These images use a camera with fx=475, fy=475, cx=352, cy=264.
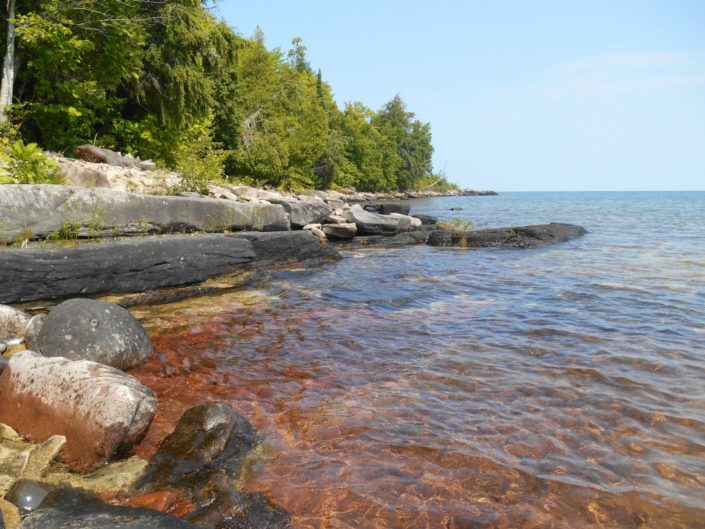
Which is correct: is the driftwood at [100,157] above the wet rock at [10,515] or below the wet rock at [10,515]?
above

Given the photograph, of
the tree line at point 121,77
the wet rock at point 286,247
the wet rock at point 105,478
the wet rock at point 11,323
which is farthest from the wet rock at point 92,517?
the tree line at point 121,77

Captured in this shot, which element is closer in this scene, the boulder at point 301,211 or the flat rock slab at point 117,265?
the flat rock slab at point 117,265

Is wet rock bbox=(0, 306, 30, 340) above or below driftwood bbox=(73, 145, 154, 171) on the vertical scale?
below

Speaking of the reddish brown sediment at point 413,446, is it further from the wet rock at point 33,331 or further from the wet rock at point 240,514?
the wet rock at point 33,331

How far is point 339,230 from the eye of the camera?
1798 cm

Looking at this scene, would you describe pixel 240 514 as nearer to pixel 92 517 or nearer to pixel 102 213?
pixel 92 517

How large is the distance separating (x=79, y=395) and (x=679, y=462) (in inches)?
181

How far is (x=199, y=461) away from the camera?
340 cm

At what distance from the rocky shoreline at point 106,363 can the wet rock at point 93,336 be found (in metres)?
0.01

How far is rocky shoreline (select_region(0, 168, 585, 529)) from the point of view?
116 inches

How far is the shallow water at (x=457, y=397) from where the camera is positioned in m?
3.19

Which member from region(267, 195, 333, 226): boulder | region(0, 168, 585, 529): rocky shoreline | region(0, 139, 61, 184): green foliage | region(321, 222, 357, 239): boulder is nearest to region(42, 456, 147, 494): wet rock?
region(0, 168, 585, 529): rocky shoreline

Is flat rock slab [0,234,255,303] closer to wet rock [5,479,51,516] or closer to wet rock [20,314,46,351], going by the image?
wet rock [20,314,46,351]

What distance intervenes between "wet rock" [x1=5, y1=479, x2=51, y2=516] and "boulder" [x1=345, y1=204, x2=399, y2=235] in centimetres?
1678
